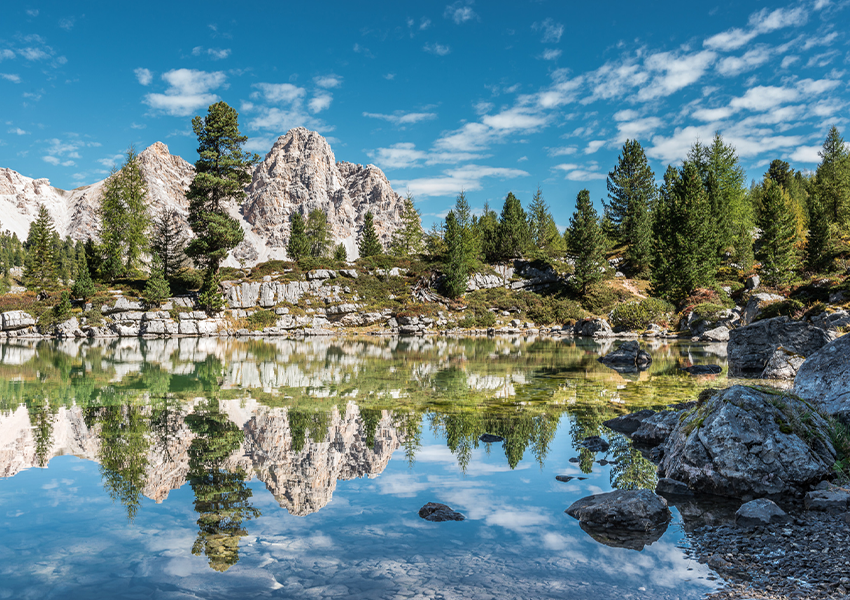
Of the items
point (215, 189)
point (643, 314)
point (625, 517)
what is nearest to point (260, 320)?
point (215, 189)

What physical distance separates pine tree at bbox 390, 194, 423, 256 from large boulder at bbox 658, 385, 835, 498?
78.0 m

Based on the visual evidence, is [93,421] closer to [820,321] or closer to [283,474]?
[283,474]

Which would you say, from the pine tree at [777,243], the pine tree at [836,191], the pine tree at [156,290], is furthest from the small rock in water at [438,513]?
the pine tree at [836,191]

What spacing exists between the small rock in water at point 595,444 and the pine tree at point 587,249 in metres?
54.1

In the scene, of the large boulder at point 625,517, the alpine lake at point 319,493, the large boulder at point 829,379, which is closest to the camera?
the alpine lake at point 319,493

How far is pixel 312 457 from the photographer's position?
866cm

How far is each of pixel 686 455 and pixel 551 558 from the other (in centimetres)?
349

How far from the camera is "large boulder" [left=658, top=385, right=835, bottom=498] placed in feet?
21.6

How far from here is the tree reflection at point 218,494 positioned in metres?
5.35

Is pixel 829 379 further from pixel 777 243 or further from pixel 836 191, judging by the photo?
pixel 836 191

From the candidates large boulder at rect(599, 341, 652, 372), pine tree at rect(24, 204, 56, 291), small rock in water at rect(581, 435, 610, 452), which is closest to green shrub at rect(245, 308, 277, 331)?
pine tree at rect(24, 204, 56, 291)

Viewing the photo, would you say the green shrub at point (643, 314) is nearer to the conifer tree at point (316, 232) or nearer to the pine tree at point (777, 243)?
the pine tree at point (777, 243)

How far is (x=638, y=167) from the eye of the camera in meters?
71.9

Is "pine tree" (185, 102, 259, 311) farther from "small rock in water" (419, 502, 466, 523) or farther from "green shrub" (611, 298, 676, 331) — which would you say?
"small rock in water" (419, 502, 466, 523)
